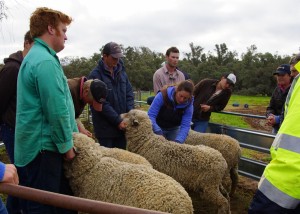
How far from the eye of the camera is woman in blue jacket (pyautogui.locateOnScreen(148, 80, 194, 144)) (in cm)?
453

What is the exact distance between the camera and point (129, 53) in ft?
125

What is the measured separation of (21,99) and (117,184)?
1170 millimetres

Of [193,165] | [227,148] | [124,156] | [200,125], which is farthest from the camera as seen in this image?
[200,125]

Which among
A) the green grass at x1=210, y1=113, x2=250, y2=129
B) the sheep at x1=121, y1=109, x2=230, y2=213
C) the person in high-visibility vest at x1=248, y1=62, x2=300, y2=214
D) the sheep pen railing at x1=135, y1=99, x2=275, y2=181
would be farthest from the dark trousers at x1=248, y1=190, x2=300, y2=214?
the green grass at x1=210, y1=113, x2=250, y2=129

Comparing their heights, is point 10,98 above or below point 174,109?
above

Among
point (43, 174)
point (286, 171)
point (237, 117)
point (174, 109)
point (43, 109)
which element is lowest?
point (237, 117)

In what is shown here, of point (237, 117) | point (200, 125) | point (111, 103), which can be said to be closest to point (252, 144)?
point (200, 125)

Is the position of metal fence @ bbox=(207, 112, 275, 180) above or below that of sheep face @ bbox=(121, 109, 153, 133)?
below

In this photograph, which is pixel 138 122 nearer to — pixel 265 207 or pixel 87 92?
pixel 87 92

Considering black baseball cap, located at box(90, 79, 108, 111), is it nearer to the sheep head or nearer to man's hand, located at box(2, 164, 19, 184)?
the sheep head

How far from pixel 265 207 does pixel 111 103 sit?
10.4 ft

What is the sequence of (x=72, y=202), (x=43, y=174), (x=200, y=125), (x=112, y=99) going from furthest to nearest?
(x=200, y=125) < (x=112, y=99) < (x=43, y=174) < (x=72, y=202)

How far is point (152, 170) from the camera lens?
3133 millimetres

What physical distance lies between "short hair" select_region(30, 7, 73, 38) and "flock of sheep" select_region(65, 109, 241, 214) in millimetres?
1131
